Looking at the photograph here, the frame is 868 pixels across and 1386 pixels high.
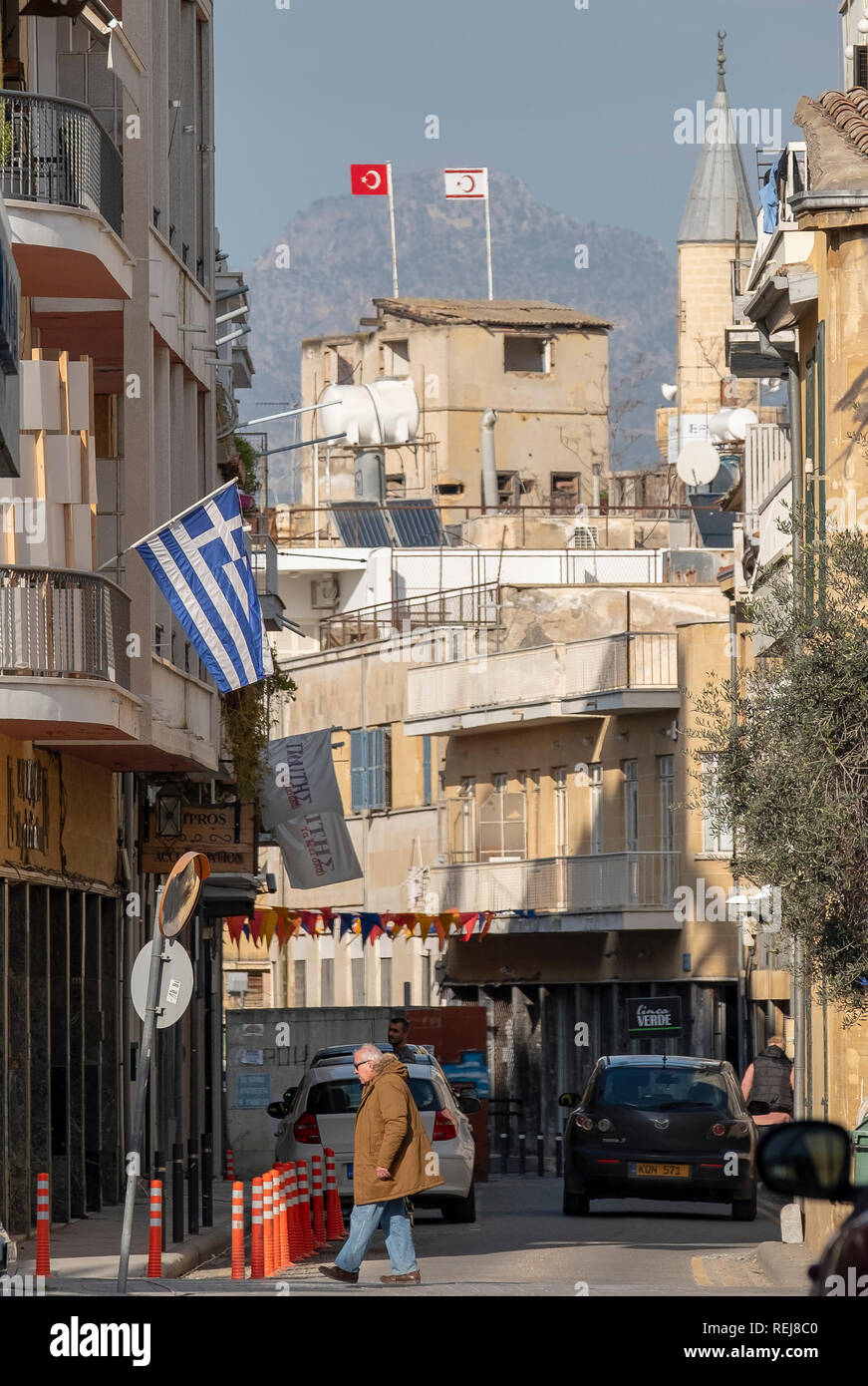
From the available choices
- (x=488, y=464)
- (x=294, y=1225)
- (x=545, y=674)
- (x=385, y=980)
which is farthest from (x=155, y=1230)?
(x=488, y=464)

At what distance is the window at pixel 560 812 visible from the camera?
53.2m

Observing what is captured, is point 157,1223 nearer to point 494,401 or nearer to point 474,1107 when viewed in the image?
point 474,1107

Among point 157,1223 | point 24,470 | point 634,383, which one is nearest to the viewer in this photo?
point 157,1223

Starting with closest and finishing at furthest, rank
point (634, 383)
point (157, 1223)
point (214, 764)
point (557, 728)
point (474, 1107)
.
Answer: point (157, 1223) < point (474, 1107) < point (214, 764) < point (557, 728) < point (634, 383)

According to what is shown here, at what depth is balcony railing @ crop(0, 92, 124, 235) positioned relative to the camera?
21.0m

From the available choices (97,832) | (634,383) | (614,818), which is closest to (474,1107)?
(97,832)

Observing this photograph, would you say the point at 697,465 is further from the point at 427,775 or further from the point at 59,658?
the point at 59,658

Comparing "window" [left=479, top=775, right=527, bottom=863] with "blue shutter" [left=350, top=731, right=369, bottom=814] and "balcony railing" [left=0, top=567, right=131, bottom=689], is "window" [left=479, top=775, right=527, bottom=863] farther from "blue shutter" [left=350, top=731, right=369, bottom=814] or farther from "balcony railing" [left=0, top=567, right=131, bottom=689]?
"balcony railing" [left=0, top=567, right=131, bottom=689]

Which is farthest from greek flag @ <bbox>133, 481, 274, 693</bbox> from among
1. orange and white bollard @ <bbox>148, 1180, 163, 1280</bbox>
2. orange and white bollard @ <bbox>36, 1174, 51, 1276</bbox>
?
orange and white bollard @ <bbox>36, 1174, 51, 1276</bbox>

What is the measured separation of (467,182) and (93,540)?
79.1 metres

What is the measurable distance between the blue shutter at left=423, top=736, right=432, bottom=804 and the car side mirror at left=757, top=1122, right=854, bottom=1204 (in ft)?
173

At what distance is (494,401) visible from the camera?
8794 centimetres

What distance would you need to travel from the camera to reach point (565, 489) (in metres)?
89.1
